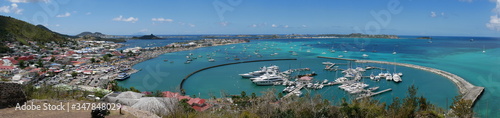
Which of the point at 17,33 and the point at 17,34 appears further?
the point at 17,33

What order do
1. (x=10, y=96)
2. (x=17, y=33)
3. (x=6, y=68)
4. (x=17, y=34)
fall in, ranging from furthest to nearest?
(x=17, y=33) → (x=17, y=34) → (x=6, y=68) → (x=10, y=96)

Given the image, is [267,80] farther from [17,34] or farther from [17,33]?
[17,33]

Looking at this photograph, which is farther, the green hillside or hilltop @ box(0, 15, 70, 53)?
the green hillside

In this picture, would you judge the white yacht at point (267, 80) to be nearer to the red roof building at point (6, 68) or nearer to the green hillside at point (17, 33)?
the red roof building at point (6, 68)

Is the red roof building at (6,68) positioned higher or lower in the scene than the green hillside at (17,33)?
lower

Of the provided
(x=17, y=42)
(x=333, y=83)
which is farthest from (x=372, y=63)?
(x=17, y=42)

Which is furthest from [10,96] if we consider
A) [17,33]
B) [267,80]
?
[17,33]

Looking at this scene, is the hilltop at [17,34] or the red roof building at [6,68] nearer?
the red roof building at [6,68]

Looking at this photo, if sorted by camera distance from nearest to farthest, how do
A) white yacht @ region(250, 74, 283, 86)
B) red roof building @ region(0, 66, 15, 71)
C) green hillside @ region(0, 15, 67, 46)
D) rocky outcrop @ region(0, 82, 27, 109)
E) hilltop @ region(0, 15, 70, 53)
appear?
rocky outcrop @ region(0, 82, 27, 109) < white yacht @ region(250, 74, 283, 86) < red roof building @ region(0, 66, 15, 71) < hilltop @ region(0, 15, 70, 53) < green hillside @ region(0, 15, 67, 46)

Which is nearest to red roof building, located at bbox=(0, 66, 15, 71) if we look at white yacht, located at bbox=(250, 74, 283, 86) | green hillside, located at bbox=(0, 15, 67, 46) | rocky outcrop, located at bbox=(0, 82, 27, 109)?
green hillside, located at bbox=(0, 15, 67, 46)

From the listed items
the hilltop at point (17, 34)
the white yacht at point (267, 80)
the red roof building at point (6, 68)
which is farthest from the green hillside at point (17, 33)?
the white yacht at point (267, 80)

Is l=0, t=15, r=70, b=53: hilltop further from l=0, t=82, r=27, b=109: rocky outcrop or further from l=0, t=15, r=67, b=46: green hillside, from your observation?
l=0, t=82, r=27, b=109: rocky outcrop

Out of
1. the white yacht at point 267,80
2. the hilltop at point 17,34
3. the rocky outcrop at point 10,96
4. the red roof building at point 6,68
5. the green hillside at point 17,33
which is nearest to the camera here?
the rocky outcrop at point 10,96
